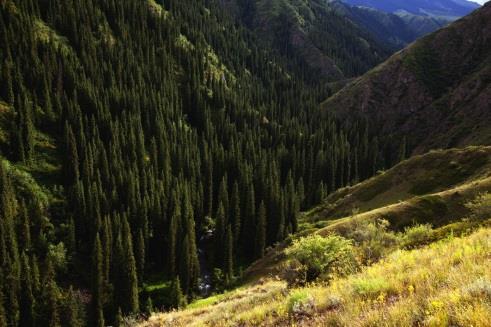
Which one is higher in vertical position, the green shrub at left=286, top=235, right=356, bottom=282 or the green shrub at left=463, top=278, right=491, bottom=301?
the green shrub at left=463, top=278, right=491, bottom=301

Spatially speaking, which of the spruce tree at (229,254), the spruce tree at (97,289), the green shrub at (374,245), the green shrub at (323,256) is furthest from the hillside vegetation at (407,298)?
the spruce tree at (229,254)

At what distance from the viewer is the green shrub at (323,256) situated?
2506 centimetres

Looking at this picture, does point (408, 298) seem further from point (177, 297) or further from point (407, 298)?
point (177, 297)

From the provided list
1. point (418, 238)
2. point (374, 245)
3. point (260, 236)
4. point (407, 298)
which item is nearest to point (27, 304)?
point (260, 236)

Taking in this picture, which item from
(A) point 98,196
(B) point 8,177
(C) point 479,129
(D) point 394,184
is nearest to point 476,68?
(C) point 479,129

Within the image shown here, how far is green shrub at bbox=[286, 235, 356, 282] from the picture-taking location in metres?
25.1

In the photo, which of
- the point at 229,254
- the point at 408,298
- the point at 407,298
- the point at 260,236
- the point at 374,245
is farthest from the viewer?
the point at 260,236

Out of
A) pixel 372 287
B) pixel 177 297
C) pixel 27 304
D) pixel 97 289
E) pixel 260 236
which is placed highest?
pixel 372 287

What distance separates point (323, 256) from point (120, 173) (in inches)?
4073

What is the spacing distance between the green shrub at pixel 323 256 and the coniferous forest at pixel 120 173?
189ft

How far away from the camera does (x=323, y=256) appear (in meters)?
26.5

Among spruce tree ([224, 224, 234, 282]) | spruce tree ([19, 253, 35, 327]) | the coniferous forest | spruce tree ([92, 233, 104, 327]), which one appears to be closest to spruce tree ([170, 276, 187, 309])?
the coniferous forest

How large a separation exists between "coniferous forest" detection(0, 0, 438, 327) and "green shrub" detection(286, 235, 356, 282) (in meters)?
57.8

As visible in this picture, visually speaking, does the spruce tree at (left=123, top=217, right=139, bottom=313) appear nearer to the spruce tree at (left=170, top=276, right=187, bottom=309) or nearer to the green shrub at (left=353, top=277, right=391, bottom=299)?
the spruce tree at (left=170, top=276, right=187, bottom=309)
